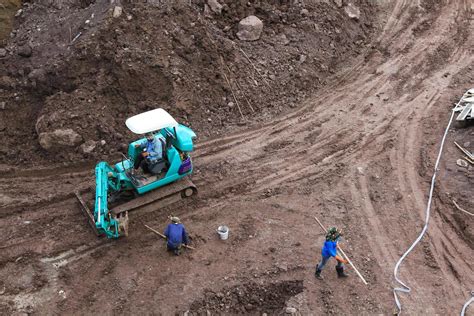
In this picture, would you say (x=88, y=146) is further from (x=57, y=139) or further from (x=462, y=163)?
(x=462, y=163)

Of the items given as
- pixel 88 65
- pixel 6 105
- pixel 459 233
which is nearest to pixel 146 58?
pixel 88 65

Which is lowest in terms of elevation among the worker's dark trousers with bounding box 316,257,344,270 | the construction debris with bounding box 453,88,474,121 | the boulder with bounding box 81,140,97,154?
the boulder with bounding box 81,140,97,154

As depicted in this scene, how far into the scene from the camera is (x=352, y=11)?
1761cm

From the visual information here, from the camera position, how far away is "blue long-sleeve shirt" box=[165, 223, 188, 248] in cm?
981

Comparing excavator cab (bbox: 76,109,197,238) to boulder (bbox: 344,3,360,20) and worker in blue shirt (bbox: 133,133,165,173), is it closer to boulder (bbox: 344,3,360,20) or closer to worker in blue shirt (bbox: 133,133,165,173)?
worker in blue shirt (bbox: 133,133,165,173)

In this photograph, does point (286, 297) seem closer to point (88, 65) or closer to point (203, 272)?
point (203, 272)

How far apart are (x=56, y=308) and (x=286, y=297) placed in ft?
15.1

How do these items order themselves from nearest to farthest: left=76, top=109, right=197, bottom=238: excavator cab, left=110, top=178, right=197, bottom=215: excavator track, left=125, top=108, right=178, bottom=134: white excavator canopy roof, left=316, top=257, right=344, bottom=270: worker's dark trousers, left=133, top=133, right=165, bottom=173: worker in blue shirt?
left=316, top=257, right=344, bottom=270: worker's dark trousers
left=125, top=108, right=178, bottom=134: white excavator canopy roof
left=76, top=109, right=197, bottom=238: excavator cab
left=133, top=133, right=165, bottom=173: worker in blue shirt
left=110, top=178, right=197, bottom=215: excavator track

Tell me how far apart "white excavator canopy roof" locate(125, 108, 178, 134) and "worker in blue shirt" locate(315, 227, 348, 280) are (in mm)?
4284

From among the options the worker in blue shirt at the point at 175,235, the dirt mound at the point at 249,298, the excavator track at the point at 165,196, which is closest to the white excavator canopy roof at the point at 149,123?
the excavator track at the point at 165,196

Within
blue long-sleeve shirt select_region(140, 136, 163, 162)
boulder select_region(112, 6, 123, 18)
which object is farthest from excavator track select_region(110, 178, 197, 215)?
boulder select_region(112, 6, 123, 18)

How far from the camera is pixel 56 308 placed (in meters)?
9.16

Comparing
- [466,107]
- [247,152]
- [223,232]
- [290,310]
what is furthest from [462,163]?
[223,232]

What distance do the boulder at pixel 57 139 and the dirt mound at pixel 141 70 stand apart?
0.06 metres
